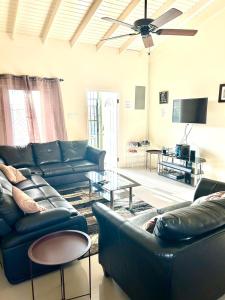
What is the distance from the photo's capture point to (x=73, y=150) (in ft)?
15.8

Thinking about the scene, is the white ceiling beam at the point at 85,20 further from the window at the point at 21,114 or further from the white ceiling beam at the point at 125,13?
the window at the point at 21,114

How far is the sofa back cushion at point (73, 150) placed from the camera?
469 centimetres

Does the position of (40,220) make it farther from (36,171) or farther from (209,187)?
(36,171)

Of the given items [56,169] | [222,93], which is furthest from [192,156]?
[56,169]

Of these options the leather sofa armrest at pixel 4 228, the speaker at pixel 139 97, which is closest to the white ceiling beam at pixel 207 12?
the speaker at pixel 139 97

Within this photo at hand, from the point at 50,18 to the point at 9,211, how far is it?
3667 mm

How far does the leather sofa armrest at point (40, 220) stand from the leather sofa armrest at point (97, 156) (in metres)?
2.48

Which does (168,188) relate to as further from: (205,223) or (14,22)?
(14,22)

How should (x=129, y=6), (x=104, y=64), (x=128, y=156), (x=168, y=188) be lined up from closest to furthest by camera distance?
1. (x=129, y=6)
2. (x=168, y=188)
3. (x=104, y=64)
4. (x=128, y=156)

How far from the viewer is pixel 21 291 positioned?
1893 mm

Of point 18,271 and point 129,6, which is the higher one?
point 129,6

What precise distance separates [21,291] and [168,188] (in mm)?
3212

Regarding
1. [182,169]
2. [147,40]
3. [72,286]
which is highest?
[147,40]

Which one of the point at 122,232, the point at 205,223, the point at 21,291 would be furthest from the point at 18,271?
the point at 205,223
